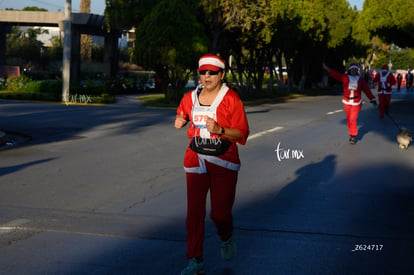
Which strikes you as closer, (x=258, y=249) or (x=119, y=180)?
(x=258, y=249)

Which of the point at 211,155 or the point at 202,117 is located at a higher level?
the point at 202,117

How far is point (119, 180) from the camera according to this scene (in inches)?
435

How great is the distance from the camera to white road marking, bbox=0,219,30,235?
7.58 metres

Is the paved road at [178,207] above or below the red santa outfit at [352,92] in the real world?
below

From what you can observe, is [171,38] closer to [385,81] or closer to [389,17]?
[385,81]

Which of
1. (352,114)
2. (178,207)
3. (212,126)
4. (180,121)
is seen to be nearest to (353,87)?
(352,114)

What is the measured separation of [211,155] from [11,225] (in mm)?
2905

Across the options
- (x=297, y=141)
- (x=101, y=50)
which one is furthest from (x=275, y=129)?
(x=101, y=50)

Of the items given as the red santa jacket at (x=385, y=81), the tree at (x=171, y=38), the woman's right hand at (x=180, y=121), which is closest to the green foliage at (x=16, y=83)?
the tree at (x=171, y=38)

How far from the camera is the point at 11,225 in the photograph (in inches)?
307

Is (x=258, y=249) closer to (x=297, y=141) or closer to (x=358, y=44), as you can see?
(x=297, y=141)

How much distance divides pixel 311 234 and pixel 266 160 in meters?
6.06

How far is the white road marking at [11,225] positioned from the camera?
299 inches

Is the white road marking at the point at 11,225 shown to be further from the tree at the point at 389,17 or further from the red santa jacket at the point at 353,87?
the tree at the point at 389,17
